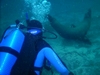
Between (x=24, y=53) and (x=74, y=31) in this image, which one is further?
(x=74, y=31)

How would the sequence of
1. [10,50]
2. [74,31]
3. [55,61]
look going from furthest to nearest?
[74,31] → [55,61] → [10,50]

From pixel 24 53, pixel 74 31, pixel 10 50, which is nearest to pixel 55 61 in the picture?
pixel 24 53

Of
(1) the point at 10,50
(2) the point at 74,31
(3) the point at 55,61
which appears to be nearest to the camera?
(1) the point at 10,50

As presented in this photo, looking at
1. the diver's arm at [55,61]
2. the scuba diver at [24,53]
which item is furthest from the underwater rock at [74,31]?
the diver's arm at [55,61]

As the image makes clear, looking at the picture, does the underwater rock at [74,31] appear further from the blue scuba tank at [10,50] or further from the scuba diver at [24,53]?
the blue scuba tank at [10,50]

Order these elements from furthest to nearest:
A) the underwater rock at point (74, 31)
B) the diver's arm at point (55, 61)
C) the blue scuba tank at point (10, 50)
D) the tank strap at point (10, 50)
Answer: the underwater rock at point (74, 31) → the diver's arm at point (55, 61) → the tank strap at point (10, 50) → the blue scuba tank at point (10, 50)

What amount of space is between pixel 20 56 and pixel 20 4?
19.9 m

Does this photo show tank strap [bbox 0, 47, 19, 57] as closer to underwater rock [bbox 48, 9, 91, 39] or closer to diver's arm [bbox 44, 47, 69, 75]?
diver's arm [bbox 44, 47, 69, 75]

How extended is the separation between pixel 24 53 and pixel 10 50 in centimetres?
25

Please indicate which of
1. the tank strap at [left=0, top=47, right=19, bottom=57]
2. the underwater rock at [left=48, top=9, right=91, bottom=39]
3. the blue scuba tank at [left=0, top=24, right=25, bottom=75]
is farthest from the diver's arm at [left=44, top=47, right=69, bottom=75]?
the underwater rock at [left=48, top=9, right=91, bottom=39]

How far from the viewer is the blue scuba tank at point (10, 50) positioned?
2.69 m

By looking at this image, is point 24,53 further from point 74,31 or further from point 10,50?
point 74,31

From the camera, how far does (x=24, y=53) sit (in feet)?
9.74

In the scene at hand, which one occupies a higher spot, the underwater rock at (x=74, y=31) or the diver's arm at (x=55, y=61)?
the underwater rock at (x=74, y=31)
